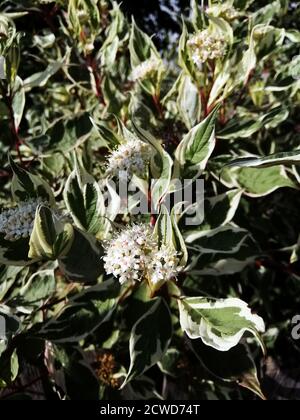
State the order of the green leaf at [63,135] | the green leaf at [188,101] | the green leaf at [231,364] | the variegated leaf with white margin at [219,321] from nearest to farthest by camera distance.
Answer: the variegated leaf with white margin at [219,321], the green leaf at [231,364], the green leaf at [188,101], the green leaf at [63,135]

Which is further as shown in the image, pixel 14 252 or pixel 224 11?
pixel 224 11

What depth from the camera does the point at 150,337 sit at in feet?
3.27

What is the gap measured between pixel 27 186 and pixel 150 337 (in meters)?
0.39

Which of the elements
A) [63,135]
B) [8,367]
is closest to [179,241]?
[8,367]

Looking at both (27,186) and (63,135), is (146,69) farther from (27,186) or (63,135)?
(27,186)

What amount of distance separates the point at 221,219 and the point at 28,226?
42cm

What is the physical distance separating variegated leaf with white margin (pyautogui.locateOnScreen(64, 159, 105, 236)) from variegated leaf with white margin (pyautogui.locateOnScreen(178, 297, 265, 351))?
237 millimetres

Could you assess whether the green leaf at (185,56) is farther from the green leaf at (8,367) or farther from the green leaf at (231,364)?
the green leaf at (8,367)

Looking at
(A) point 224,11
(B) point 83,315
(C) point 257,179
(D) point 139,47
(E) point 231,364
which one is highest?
(A) point 224,11

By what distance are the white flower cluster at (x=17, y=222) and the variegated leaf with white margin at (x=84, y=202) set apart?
0.27ft

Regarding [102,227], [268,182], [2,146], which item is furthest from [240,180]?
[2,146]

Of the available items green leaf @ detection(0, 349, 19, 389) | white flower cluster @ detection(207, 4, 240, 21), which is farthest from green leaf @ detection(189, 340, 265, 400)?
white flower cluster @ detection(207, 4, 240, 21)

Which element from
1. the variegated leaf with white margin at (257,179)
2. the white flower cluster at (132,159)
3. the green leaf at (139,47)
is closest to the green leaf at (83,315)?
the white flower cluster at (132,159)

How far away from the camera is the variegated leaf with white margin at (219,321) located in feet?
2.60
